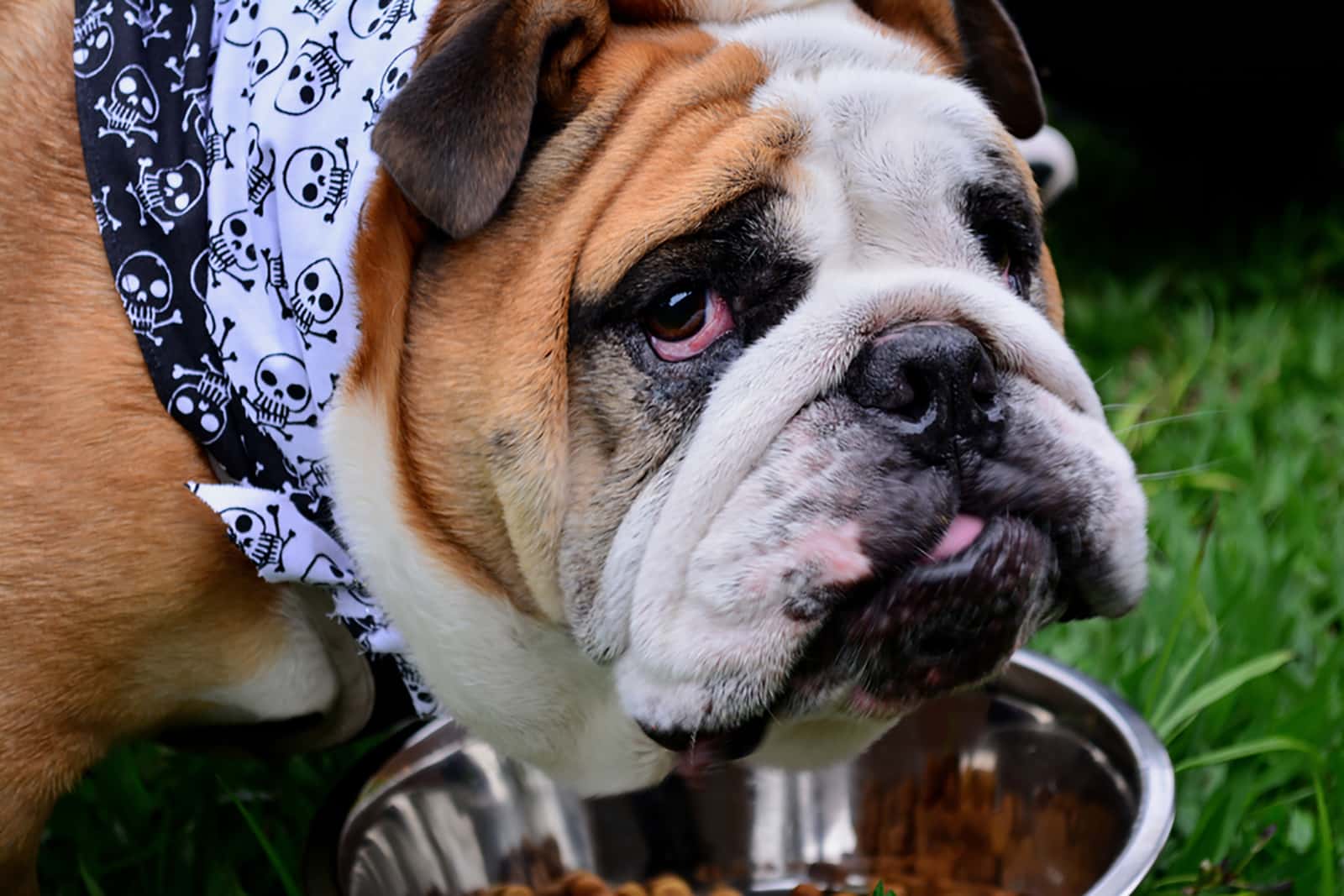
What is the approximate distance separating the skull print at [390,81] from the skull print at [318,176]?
5cm

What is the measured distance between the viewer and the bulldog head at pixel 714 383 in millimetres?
1510

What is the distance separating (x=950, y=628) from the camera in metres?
1.53

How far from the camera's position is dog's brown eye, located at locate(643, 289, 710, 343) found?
1597 millimetres

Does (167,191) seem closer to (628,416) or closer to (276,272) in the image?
(276,272)

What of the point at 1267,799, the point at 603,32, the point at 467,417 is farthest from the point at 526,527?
the point at 1267,799

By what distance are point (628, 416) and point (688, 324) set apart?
0.12 metres

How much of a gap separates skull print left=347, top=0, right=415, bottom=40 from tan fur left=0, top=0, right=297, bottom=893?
1.20 feet

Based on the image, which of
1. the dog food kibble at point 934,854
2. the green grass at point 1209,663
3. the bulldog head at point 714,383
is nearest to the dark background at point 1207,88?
the green grass at point 1209,663

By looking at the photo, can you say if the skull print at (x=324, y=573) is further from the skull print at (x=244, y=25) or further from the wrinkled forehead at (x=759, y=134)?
the skull print at (x=244, y=25)

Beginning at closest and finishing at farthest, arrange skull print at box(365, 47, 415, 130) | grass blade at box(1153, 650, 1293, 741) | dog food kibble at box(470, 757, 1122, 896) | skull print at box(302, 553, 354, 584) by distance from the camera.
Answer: skull print at box(365, 47, 415, 130)
skull print at box(302, 553, 354, 584)
dog food kibble at box(470, 757, 1122, 896)
grass blade at box(1153, 650, 1293, 741)

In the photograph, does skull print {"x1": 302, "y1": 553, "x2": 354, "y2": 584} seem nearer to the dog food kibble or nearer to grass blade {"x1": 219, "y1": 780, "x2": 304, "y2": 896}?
grass blade {"x1": 219, "y1": 780, "x2": 304, "y2": 896}

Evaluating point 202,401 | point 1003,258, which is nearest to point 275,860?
point 202,401

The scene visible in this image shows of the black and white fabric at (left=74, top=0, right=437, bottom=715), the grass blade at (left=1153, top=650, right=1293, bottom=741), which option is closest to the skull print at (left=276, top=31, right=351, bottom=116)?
the black and white fabric at (left=74, top=0, right=437, bottom=715)

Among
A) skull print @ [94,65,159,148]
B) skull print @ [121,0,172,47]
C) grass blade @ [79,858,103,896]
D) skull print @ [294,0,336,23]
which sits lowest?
grass blade @ [79,858,103,896]
